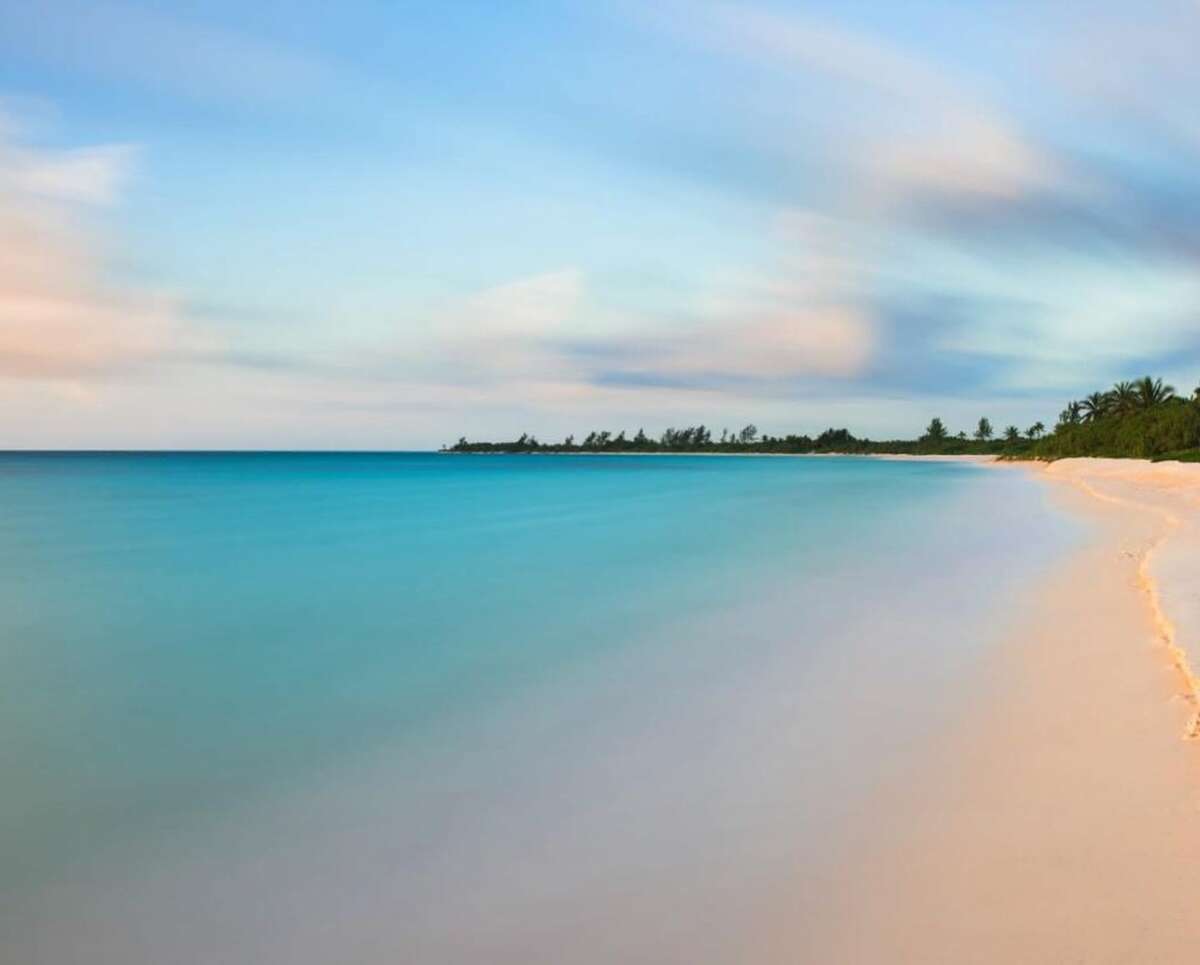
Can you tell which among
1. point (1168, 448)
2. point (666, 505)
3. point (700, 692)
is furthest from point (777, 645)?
point (1168, 448)

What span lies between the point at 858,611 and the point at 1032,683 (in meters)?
5.07

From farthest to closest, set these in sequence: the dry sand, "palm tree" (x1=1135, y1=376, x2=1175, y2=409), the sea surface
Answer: "palm tree" (x1=1135, y1=376, x2=1175, y2=409) → the sea surface → the dry sand

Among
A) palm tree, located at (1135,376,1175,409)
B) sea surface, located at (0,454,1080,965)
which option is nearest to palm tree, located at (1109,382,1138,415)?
palm tree, located at (1135,376,1175,409)

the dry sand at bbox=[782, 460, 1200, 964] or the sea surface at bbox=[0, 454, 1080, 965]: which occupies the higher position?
the dry sand at bbox=[782, 460, 1200, 964]

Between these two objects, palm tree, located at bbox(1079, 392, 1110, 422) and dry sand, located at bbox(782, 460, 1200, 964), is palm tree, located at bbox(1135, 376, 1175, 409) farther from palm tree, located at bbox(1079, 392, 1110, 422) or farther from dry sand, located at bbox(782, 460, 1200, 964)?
dry sand, located at bbox(782, 460, 1200, 964)

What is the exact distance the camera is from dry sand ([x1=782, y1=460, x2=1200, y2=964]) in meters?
4.24

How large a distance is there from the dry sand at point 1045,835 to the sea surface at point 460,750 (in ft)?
1.18

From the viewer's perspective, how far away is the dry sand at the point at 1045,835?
4.24m

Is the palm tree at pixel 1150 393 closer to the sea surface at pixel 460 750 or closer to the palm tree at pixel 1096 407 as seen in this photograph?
the palm tree at pixel 1096 407

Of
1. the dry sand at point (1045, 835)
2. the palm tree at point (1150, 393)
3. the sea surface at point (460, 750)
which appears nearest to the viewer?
the dry sand at point (1045, 835)

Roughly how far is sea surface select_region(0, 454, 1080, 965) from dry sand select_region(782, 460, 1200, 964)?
360 mm

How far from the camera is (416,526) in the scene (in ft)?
110

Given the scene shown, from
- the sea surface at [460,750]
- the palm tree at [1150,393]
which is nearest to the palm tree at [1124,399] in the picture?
the palm tree at [1150,393]

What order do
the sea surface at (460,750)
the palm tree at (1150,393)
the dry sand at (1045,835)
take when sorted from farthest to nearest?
the palm tree at (1150,393) < the sea surface at (460,750) < the dry sand at (1045,835)
